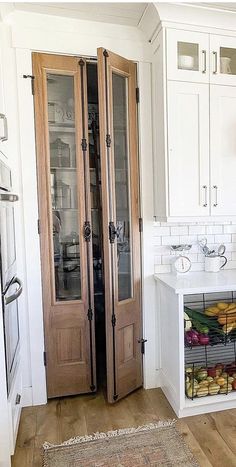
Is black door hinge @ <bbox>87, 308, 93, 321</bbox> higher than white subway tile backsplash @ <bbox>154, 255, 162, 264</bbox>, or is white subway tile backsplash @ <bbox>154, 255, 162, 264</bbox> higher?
white subway tile backsplash @ <bbox>154, 255, 162, 264</bbox>

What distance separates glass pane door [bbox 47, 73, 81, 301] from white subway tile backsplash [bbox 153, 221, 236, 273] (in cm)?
61

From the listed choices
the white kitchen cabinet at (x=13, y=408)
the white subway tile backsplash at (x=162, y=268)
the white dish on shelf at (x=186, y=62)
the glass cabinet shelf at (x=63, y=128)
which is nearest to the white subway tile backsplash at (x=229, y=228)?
the white subway tile backsplash at (x=162, y=268)

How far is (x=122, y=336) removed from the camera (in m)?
2.27

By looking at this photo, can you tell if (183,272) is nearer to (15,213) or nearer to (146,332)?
(146,332)

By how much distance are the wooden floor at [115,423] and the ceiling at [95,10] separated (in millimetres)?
Answer: 2624

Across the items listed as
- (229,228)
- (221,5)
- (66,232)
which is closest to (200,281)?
Answer: (229,228)

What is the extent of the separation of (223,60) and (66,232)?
1.59 meters

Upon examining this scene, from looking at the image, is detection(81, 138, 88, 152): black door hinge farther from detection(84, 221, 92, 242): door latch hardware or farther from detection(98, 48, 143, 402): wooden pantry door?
detection(84, 221, 92, 242): door latch hardware

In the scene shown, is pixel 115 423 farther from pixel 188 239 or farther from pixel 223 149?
pixel 223 149

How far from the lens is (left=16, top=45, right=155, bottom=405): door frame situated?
2.14m

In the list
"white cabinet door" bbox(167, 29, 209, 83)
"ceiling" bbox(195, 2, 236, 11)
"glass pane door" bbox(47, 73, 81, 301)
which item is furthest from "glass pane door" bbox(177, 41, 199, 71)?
"glass pane door" bbox(47, 73, 81, 301)

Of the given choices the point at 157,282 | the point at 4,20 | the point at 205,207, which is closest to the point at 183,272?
the point at 157,282

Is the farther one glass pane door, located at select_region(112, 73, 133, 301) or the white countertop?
glass pane door, located at select_region(112, 73, 133, 301)

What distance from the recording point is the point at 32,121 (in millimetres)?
2162
